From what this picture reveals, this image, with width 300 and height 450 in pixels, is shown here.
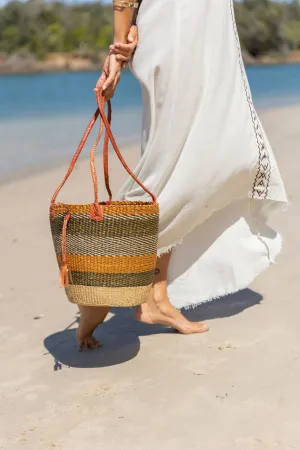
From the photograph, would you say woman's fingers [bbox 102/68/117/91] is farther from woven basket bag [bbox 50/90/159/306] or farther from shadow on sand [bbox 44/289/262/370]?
shadow on sand [bbox 44/289/262/370]

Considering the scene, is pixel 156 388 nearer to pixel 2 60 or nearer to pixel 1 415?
pixel 1 415

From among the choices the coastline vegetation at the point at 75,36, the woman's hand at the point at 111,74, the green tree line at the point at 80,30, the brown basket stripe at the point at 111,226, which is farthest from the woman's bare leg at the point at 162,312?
the green tree line at the point at 80,30

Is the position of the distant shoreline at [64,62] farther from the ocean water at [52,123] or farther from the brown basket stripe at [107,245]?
the brown basket stripe at [107,245]

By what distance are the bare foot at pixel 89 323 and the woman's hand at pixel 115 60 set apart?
31.6 inches

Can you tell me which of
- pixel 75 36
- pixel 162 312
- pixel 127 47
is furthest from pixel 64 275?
pixel 75 36

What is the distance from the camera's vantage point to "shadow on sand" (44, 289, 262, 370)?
3121 mm

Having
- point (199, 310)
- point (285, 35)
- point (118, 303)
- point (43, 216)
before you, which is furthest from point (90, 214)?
point (285, 35)

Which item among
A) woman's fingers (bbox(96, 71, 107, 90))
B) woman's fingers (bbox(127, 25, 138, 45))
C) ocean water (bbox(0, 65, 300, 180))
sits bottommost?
ocean water (bbox(0, 65, 300, 180))

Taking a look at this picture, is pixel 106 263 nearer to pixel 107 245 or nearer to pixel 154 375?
pixel 107 245

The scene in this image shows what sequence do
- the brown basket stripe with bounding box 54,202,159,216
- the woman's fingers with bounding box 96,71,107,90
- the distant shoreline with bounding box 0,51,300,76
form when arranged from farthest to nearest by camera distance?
the distant shoreline with bounding box 0,51,300,76 < the woman's fingers with bounding box 96,71,107,90 < the brown basket stripe with bounding box 54,202,159,216

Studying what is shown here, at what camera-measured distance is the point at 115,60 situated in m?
3.02

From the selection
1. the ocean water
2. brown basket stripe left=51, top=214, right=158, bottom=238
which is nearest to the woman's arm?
brown basket stripe left=51, top=214, right=158, bottom=238

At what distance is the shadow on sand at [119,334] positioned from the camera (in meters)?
3.12

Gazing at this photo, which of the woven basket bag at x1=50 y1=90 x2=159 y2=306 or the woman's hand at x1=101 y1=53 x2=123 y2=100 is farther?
the woman's hand at x1=101 y1=53 x2=123 y2=100
